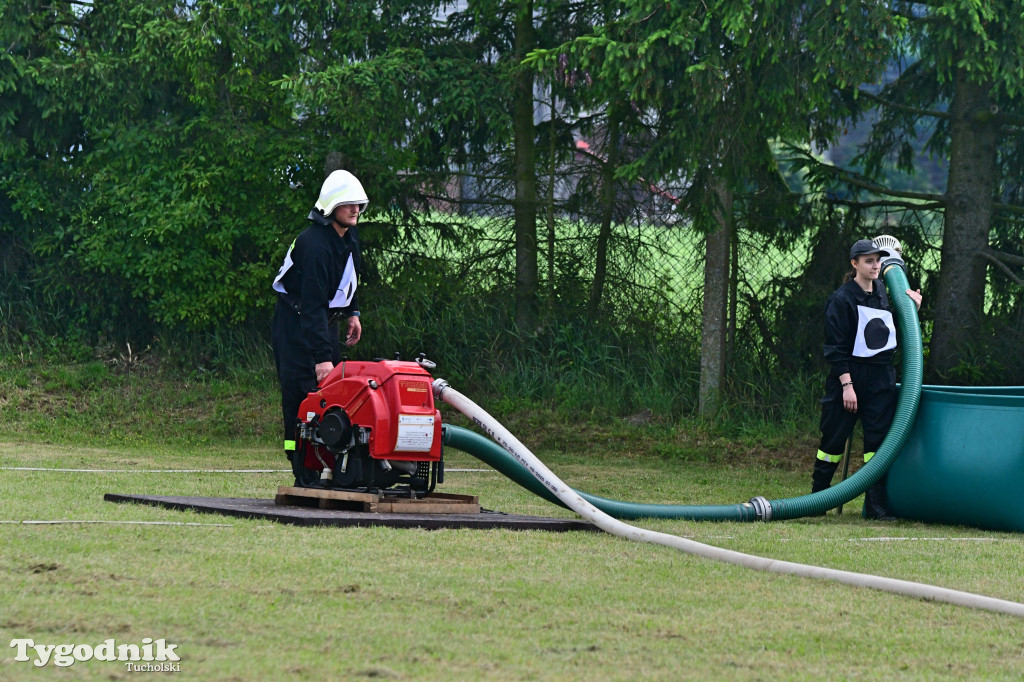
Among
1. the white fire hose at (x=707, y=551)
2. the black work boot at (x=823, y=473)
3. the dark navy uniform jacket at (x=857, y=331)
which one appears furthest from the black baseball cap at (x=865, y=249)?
the white fire hose at (x=707, y=551)

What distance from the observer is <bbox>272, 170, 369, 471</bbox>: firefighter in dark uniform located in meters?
6.64

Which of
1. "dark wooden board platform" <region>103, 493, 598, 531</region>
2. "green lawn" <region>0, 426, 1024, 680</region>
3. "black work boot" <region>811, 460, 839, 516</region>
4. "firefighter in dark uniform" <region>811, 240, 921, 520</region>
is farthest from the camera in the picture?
"black work boot" <region>811, 460, 839, 516</region>

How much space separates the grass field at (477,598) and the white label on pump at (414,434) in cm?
70

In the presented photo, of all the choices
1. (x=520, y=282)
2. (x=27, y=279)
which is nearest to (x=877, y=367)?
(x=520, y=282)

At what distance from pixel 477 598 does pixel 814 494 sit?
129 inches

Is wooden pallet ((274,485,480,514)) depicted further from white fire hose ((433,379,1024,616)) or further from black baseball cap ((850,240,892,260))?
black baseball cap ((850,240,892,260))

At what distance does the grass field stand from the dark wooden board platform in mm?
128

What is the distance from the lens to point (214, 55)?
11195 mm

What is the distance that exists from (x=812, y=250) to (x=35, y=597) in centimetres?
871

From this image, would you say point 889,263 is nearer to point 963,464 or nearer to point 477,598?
point 963,464

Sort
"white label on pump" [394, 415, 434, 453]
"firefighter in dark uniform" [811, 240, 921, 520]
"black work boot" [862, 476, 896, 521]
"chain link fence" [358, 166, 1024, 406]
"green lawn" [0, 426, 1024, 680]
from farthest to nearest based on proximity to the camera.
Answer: "chain link fence" [358, 166, 1024, 406]
"firefighter in dark uniform" [811, 240, 921, 520]
"black work boot" [862, 476, 896, 521]
"white label on pump" [394, 415, 434, 453]
"green lawn" [0, 426, 1024, 680]

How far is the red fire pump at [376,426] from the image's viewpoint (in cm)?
629

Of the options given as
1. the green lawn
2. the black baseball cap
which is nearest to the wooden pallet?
the green lawn

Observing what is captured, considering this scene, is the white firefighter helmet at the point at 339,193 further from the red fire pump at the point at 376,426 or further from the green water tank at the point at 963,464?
the green water tank at the point at 963,464
